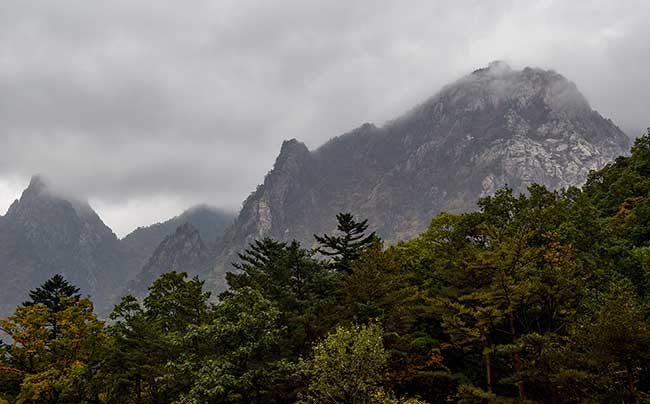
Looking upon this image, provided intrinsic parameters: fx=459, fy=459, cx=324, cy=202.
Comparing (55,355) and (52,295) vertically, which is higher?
(52,295)

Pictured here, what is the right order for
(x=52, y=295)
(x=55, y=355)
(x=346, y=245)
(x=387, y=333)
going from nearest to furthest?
(x=387, y=333) < (x=55, y=355) < (x=346, y=245) < (x=52, y=295)

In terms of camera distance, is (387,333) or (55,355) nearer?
(387,333)

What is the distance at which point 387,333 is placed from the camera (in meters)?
36.4

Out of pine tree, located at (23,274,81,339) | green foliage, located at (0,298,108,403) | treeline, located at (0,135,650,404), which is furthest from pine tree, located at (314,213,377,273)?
pine tree, located at (23,274,81,339)

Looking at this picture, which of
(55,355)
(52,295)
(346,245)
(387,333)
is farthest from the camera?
(52,295)

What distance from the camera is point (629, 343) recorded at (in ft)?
89.2

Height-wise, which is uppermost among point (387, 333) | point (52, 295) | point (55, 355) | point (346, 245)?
point (52, 295)

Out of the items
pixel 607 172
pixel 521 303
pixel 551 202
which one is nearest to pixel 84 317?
pixel 521 303

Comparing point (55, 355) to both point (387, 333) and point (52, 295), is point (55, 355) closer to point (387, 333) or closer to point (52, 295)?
point (52, 295)

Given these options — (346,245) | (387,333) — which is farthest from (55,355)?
(387,333)

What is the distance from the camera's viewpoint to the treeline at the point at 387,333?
3020 cm

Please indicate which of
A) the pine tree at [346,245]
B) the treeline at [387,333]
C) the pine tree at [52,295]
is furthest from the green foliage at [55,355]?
the pine tree at [346,245]

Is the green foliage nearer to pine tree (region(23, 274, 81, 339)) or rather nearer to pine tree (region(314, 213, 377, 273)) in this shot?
pine tree (region(23, 274, 81, 339))

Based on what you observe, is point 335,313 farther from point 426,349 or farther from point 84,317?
point 84,317
